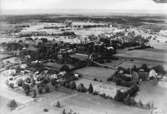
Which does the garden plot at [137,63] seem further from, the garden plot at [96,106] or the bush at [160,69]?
the garden plot at [96,106]

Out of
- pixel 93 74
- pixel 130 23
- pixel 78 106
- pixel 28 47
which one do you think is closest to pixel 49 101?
pixel 78 106

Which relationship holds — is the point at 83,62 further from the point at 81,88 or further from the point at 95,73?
the point at 81,88

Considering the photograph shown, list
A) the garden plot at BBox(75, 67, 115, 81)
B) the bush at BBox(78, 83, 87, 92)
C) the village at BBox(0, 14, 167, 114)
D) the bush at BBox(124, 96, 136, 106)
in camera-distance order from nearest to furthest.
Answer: the bush at BBox(124, 96, 136, 106) → the village at BBox(0, 14, 167, 114) → the bush at BBox(78, 83, 87, 92) → the garden plot at BBox(75, 67, 115, 81)

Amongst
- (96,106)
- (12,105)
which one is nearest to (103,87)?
(96,106)

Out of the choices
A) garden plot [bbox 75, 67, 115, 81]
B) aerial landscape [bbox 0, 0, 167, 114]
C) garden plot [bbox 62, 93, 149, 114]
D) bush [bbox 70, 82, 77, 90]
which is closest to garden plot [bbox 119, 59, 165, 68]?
aerial landscape [bbox 0, 0, 167, 114]

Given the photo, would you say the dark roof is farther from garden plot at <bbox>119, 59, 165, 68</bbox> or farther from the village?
garden plot at <bbox>119, 59, 165, 68</bbox>

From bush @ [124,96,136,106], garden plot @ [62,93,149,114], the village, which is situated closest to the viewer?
garden plot @ [62,93,149,114]

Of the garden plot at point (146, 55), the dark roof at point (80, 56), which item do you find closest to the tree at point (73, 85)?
the dark roof at point (80, 56)

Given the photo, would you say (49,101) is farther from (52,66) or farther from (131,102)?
(131,102)
